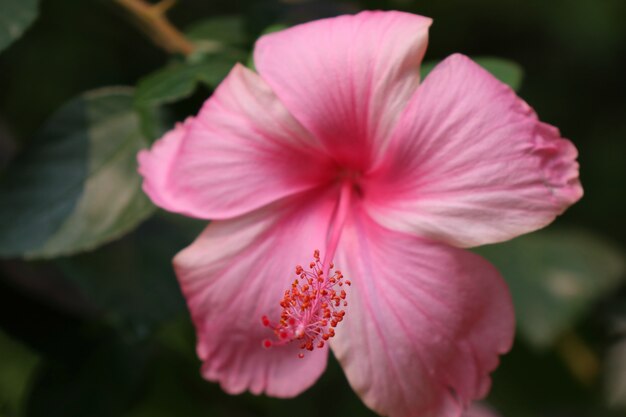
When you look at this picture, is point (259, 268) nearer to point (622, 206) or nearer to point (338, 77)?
point (338, 77)

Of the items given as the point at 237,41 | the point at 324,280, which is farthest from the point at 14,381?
the point at 324,280

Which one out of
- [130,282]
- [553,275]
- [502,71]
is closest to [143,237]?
[130,282]

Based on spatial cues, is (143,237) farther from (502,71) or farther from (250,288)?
(502,71)

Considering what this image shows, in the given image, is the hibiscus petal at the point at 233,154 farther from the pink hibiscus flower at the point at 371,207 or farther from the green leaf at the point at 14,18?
the green leaf at the point at 14,18

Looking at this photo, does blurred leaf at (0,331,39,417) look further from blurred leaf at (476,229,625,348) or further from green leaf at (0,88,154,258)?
blurred leaf at (476,229,625,348)

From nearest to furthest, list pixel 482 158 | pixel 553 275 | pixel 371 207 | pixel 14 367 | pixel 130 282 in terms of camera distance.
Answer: pixel 482 158 → pixel 371 207 → pixel 130 282 → pixel 14 367 → pixel 553 275
